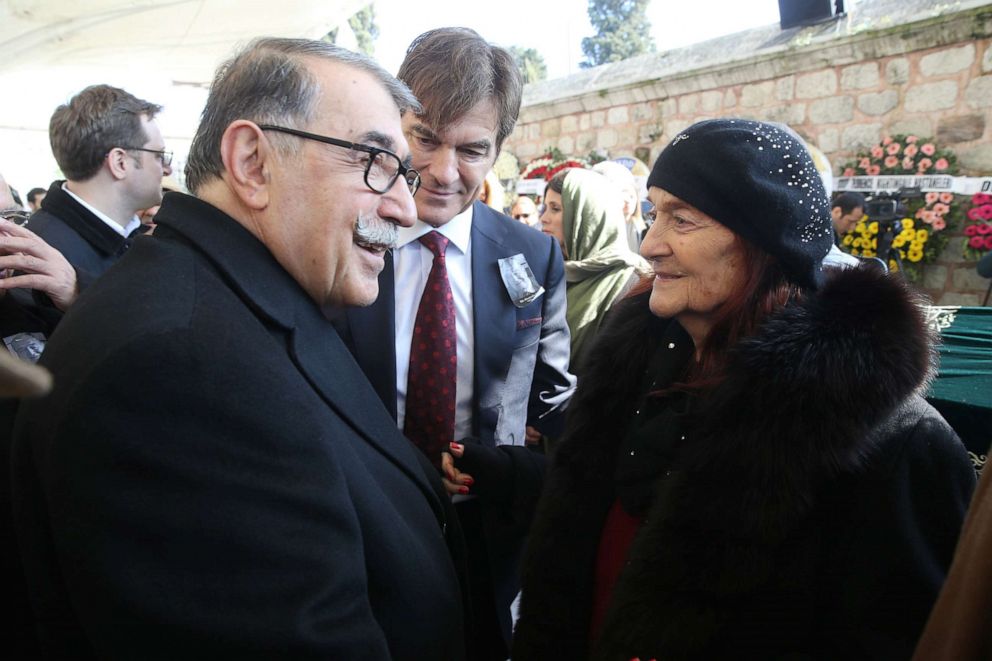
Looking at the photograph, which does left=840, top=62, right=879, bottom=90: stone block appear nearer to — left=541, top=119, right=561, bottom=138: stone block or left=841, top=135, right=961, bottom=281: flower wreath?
left=841, top=135, right=961, bottom=281: flower wreath

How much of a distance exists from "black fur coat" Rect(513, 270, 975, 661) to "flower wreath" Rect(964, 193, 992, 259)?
5.65 metres

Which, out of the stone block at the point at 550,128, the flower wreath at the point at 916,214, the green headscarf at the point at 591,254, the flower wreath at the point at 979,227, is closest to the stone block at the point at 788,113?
the flower wreath at the point at 916,214

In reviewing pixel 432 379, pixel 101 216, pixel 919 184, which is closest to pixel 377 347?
pixel 432 379

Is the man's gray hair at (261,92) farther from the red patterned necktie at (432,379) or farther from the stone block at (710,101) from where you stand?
the stone block at (710,101)

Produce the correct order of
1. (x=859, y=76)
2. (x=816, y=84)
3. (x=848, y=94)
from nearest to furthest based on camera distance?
(x=859, y=76)
(x=848, y=94)
(x=816, y=84)

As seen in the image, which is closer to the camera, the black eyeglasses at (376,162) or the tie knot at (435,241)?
the black eyeglasses at (376,162)

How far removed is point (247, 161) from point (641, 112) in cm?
855

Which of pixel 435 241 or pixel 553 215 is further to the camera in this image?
pixel 553 215

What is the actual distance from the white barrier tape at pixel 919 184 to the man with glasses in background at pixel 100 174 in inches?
249

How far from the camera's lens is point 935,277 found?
20.2 ft

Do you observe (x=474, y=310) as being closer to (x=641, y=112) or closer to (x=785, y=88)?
(x=785, y=88)

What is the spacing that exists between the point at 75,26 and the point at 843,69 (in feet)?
23.1

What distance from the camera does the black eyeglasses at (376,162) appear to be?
1106 millimetres

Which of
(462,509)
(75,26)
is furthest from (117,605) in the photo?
(75,26)
